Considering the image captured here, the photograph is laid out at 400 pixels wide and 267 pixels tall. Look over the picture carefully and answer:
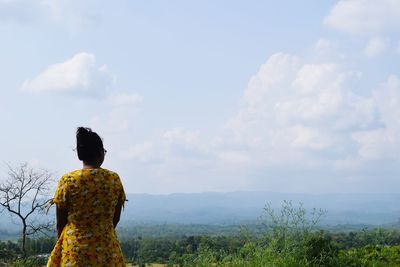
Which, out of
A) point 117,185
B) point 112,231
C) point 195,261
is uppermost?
point 117,185

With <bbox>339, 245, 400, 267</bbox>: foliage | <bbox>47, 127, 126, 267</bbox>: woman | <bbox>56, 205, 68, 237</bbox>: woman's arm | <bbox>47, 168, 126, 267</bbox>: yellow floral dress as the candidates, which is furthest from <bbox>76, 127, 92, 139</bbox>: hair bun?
<bbox>339, 245, 400, 267</bbox>: foliage

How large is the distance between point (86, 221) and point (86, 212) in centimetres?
7

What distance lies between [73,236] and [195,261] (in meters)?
4.92

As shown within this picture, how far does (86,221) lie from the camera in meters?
4.23

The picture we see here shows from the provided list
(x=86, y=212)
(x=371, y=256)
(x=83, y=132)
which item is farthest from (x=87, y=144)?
(x=371, y=256)

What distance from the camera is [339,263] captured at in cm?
932

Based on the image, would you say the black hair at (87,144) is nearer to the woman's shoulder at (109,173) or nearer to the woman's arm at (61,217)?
the woman's shoulder at (109,173)

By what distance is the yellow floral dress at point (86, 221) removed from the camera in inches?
166

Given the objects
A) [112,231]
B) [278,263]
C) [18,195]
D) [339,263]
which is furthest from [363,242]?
[18,195]

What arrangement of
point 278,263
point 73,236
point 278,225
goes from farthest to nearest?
point 278,225 < point 278,263 < point 73,236

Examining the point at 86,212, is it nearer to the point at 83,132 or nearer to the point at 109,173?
the point at 109,173

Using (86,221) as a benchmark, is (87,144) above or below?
above

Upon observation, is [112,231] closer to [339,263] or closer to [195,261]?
[195,261]

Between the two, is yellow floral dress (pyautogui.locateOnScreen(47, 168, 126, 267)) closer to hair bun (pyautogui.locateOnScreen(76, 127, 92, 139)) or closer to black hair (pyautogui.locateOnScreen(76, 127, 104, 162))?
black hair (pyautogui.locateOnScreen(76, 127, 104, 162))
